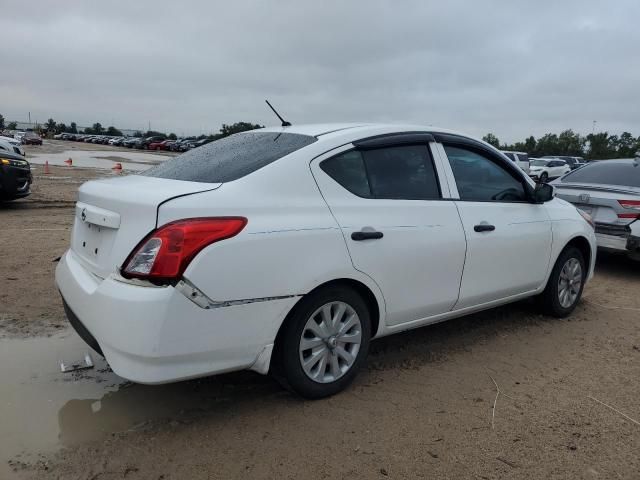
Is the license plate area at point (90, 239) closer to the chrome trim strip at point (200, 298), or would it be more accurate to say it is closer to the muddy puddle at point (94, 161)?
the chrome trim strip at point (200, 298)

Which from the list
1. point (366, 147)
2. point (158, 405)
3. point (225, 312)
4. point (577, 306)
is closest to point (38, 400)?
point (158, 405)

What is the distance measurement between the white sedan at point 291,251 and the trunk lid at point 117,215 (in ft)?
0.03

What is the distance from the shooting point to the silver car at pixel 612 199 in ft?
21.2

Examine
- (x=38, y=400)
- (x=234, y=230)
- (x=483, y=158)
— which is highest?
(x=483, y=158)

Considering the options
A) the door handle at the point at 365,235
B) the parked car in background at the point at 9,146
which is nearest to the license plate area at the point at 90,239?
the door handle at the point at 365,235

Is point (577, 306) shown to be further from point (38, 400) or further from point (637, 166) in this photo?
point (38, 400)

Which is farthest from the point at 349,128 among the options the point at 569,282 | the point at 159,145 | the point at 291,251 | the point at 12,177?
the point at 159,145

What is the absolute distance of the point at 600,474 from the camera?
2.66 m

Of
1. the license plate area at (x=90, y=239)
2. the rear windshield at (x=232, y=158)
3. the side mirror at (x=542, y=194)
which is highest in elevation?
the rear windshield at (x=232, y=158)

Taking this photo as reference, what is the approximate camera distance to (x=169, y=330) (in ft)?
8.64

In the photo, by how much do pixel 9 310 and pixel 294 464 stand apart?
3.22 metres

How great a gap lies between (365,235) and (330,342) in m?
0.67

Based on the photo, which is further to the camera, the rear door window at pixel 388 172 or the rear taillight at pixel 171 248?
the rear door window at pixel 388 172

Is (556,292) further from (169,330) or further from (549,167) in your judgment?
(549,167)
